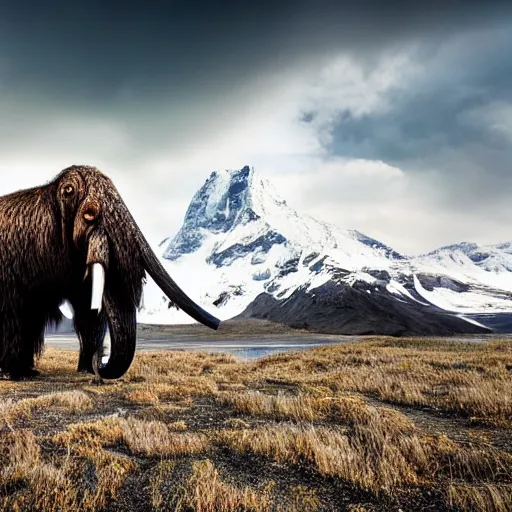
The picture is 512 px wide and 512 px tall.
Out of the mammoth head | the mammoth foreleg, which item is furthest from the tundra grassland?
the mammoth head

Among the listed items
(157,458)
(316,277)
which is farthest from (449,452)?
(316,277)

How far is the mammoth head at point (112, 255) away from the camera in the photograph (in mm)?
6723

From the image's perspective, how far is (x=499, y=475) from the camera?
14.2 ft

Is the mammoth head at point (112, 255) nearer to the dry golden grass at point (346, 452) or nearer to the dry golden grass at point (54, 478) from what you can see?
the dry golden grass at point (346, 452)

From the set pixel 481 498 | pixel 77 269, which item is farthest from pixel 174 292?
pixel 481 498

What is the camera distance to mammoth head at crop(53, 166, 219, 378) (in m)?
6.72

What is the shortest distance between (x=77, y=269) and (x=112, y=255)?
3.39 feet

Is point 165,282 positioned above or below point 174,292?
above

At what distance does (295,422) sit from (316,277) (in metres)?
194

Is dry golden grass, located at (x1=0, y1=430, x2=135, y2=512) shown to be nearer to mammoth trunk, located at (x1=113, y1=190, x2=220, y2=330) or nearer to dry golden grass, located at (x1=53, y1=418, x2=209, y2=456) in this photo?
dry golden grass, located at (x1=53, y1=418, x2=209, y2=456)

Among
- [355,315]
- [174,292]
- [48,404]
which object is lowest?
[355,315]

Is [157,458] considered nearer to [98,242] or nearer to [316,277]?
[98,242]

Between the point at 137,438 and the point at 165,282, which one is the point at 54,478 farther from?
the point at 165,282

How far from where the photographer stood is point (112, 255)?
703 centimetres
